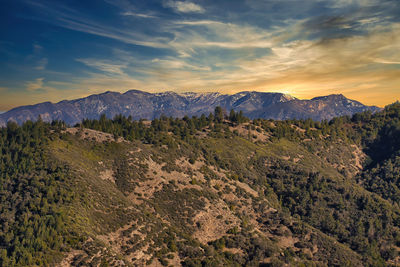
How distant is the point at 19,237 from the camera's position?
47.9m

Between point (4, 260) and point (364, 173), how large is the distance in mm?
158714

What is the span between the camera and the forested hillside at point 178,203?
53.6m

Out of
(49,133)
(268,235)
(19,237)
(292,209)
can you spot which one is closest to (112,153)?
(49,133)

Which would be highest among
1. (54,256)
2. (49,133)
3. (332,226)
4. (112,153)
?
(49,133)

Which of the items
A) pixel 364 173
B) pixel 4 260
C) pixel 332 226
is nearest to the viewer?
pixel 4 260

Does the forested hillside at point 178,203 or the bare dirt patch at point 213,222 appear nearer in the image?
the forested hillside at point 178,203

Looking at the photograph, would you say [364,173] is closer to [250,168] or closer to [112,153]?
[250,168]

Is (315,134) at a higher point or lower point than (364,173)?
higher

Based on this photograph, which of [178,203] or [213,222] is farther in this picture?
[178,203]

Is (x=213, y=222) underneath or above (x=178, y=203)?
underneath

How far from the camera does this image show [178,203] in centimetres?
7619

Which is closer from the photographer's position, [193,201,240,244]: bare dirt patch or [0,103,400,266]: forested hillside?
[0,103,400,266]: forested hillside

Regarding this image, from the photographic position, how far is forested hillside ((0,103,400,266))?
5359cm

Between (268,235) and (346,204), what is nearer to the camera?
(268,235)
